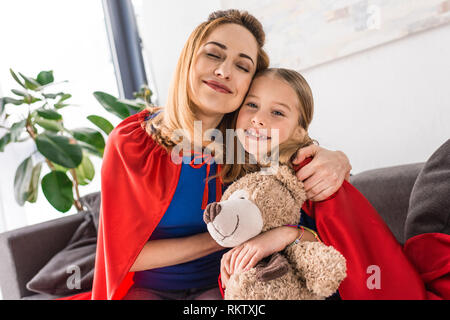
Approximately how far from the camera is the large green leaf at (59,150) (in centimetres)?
150

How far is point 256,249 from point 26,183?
1.48 metres

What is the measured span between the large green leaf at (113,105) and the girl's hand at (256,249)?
144cm

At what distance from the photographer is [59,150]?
1525 millimetres

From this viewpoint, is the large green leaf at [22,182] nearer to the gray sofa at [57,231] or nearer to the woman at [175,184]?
the gray sofa at [57,231]

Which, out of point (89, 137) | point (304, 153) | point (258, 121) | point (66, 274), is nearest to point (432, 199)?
point (304, 153)

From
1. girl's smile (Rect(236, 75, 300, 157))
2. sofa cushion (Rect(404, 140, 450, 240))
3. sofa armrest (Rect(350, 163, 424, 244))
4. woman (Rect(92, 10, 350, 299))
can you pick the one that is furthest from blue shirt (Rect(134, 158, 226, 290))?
sofa armrest (Rect(350, 163, 424, 244))

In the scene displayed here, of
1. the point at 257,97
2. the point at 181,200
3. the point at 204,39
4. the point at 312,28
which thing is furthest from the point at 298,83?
the point at 312,28

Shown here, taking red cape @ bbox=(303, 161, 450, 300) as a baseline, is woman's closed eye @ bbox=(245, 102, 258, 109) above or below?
above

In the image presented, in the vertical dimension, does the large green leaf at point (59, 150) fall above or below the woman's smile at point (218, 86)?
below

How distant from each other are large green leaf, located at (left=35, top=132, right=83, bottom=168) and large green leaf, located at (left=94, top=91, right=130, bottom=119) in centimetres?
38

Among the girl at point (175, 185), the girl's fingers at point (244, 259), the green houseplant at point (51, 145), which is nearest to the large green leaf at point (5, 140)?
the green houseplant at point (51, 145)

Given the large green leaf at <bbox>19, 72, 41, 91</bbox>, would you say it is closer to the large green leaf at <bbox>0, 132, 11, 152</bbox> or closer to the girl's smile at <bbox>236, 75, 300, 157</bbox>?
the large green leaf at <bbox>0, 132, 11, 152</bbox>

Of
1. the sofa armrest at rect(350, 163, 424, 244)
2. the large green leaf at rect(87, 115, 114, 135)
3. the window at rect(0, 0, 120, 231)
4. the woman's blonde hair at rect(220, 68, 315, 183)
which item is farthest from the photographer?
the window at rect(0, 0, 120, 231)

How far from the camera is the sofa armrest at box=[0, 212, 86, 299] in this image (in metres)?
1.38
